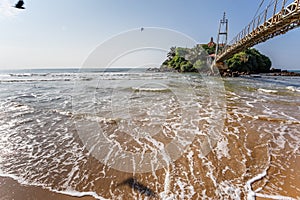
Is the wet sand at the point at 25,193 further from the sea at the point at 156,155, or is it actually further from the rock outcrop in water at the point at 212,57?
the rock outcrop in water at the point at 212,57

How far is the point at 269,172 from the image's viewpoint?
2996 mm

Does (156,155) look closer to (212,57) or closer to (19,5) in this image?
(19,5)

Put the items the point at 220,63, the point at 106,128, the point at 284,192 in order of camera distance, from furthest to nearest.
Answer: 1. the point at 220,63
2. the point at 106,128
3. the point at 284,192

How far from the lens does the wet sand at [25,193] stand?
2.48 meters

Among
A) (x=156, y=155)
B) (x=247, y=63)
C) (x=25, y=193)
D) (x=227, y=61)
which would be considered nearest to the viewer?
(x=25, y=193)

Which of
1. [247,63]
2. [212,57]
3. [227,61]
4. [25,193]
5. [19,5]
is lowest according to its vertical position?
[25,193]

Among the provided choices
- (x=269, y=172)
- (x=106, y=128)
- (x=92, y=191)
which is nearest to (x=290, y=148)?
(x=269, y=172)

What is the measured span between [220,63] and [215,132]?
36.0 meters

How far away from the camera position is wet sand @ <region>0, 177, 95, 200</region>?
8.13ft

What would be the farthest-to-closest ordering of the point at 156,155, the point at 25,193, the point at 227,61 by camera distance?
the point at 227,61
the point at 156,155
the point at 25,193

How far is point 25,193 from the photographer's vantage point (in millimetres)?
2551

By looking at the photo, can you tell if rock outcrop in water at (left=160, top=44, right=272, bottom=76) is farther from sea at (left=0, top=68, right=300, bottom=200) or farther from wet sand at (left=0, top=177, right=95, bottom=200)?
wet sand at (left=0, top=177, right=95, bottom=200)

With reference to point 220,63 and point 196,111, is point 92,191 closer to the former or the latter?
point 196,111

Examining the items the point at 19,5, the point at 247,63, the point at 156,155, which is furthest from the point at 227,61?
the point at 19,5
